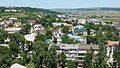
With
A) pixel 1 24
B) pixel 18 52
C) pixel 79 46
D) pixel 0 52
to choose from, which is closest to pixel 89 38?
pixel 79 46

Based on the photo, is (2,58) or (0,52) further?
(0,52)

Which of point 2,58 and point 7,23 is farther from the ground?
point 2,58

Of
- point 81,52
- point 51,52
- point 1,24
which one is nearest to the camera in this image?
point 51,52

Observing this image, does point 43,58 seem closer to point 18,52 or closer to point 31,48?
point 18,52

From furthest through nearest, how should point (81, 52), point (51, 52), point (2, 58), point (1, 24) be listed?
point (1, 24) → point (81, 52) → point (51, 52) → point (2, 58)

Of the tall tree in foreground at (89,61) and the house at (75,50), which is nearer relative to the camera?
the tall tree in foreground at (89,61)

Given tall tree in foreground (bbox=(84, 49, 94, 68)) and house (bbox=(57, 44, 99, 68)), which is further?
house (bbox=(57, 44, 99, 68))

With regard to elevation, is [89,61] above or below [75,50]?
above

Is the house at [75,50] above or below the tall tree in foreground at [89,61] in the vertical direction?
below

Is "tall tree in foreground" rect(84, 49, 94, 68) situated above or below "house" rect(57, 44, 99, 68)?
above

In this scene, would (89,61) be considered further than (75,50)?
No
